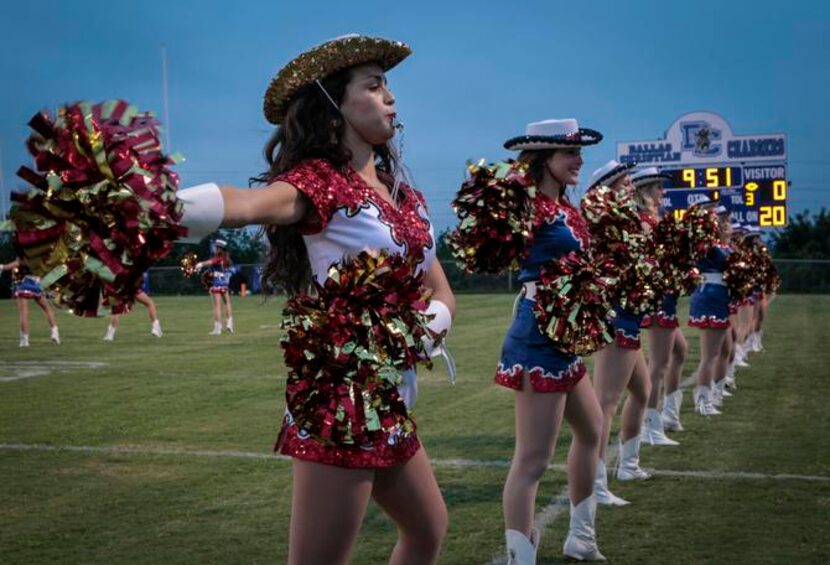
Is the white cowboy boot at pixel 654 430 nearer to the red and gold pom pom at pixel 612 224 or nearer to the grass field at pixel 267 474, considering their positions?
the grass field at pixel 267 474

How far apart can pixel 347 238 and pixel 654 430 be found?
5.69m

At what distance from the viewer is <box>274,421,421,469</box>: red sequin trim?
259cm

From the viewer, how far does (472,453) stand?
746 centimetres

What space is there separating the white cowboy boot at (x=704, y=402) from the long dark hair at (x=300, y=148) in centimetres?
718

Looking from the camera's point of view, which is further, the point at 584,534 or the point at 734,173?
the point at 734,173

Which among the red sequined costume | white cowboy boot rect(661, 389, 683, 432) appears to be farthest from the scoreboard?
the red sequined costume

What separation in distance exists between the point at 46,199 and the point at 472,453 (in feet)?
18.7

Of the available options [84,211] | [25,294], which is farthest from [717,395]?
[25,294]

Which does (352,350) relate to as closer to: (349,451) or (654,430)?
(349,451)

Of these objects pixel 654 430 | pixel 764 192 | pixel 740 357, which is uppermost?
pixel 764 192

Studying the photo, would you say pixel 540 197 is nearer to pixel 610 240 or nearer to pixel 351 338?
pixel 610 240

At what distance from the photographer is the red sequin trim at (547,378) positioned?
4.34 m

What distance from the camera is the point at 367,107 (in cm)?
293

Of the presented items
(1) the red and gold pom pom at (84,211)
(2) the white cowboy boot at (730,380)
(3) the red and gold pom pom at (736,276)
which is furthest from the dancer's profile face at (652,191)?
(1) the red and gold pom pom at (84,211)
